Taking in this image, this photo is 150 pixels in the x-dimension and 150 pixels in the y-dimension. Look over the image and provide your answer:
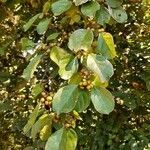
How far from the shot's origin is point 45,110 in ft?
3.45

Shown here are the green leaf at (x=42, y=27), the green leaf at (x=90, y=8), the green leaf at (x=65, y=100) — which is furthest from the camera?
the green leaf at (x=42, y=27)

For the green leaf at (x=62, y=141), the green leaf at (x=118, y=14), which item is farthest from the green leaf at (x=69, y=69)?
the green leaf at (x=118, y=14)

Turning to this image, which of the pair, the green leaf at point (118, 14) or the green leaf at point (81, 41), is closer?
the green leaf at point (81, 41)

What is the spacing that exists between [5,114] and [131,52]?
0.84m

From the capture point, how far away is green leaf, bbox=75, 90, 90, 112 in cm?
92

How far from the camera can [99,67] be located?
0.92 m

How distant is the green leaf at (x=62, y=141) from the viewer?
2.99 feet

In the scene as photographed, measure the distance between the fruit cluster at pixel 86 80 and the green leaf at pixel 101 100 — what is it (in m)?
0.02

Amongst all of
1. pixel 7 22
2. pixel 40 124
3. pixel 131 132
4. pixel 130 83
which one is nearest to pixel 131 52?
pixel 130 83

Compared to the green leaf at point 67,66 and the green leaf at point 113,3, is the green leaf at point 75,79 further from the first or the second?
the green leaf at point 113,3

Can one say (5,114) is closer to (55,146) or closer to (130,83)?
(130,83)

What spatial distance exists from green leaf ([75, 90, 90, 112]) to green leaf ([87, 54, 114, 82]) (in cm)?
5

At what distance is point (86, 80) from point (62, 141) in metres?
0.14

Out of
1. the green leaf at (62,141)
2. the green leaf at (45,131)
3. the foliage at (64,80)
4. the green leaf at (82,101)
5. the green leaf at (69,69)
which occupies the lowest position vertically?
the foliage at (64,80)
